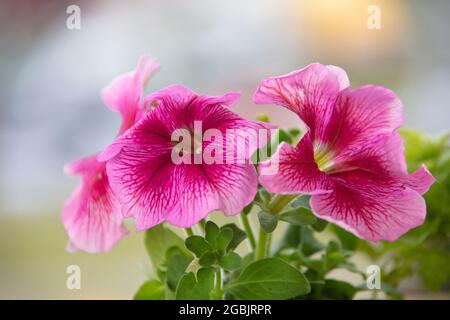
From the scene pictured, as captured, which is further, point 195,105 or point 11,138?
point 11,138

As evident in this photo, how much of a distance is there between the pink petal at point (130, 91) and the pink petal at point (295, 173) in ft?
0.33

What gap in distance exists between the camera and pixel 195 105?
30cm

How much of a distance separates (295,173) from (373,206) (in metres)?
0.05

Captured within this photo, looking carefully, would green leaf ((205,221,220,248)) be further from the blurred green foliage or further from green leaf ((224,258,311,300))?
the blurred green foliage

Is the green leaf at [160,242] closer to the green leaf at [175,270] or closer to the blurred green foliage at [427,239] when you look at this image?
the green leaf at [175,270]

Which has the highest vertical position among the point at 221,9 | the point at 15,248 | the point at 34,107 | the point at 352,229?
the point at 221,9

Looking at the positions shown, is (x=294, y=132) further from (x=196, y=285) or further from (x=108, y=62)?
(x=108, y=62)

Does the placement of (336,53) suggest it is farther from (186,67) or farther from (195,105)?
(195,105)

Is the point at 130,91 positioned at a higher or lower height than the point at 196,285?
higher

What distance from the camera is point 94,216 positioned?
0.36 metres

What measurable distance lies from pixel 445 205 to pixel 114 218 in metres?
0.36

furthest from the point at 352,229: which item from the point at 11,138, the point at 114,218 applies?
the point at 11,138

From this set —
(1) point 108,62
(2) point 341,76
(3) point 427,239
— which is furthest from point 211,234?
(1) point 108,62

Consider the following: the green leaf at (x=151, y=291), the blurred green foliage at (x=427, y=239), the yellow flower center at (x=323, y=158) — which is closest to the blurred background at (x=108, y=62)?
the blurred green foliage at (x=427, y=239)
